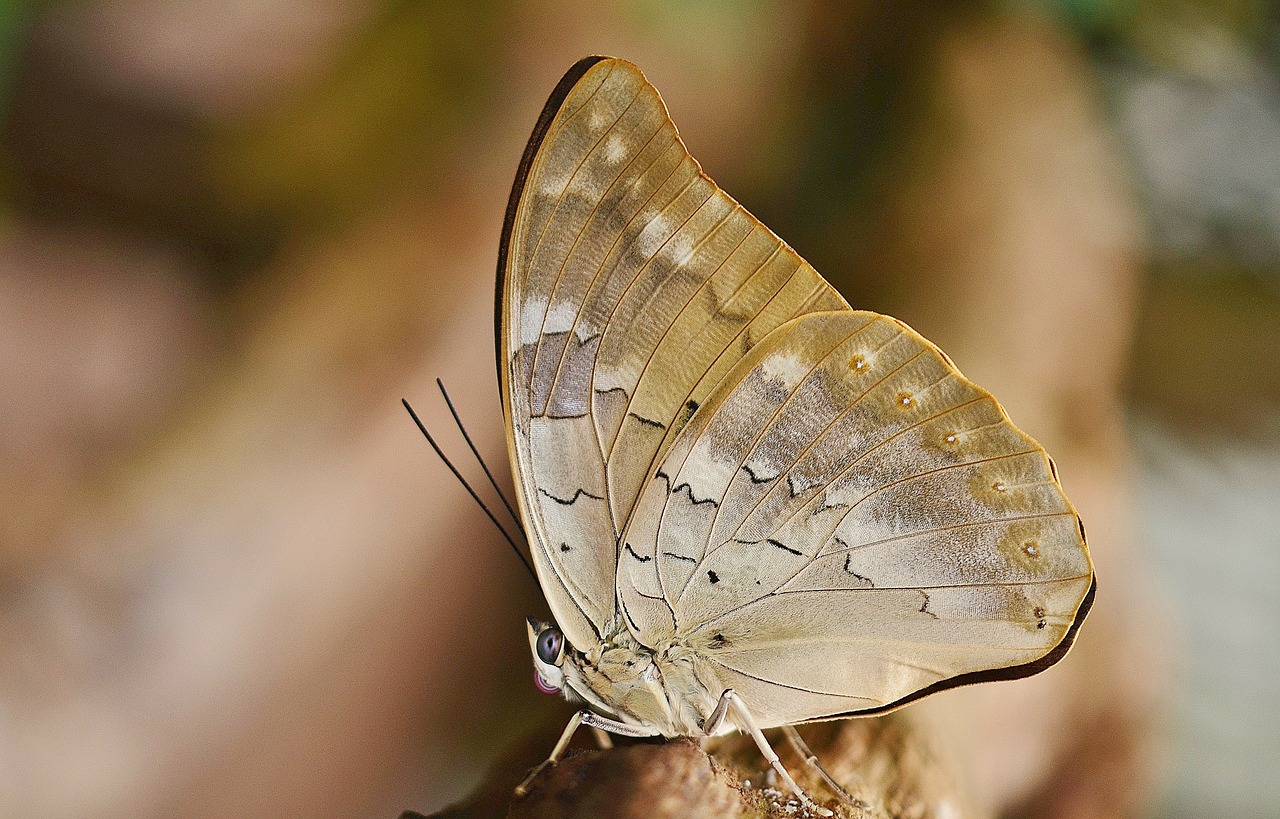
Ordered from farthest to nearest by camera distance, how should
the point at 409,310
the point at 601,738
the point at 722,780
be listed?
the point at 409,310 < the point at 601,738 < the point at 722,780

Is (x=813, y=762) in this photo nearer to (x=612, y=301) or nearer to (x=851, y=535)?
(x=851, y=535)

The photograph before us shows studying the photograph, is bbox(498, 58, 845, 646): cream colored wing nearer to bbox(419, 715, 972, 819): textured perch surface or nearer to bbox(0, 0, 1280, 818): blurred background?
bbox(419, 715, 972, 819): textured perch surface

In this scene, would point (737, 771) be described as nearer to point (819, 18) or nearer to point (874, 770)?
point (874, 770)

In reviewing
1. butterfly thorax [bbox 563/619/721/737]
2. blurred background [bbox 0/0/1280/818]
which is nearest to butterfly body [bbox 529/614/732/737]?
butterfly thorax [bbox 563/619/721/737]

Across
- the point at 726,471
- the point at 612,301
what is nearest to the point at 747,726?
the point at 726,471

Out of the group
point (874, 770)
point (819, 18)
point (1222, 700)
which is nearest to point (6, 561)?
point (874, 770)

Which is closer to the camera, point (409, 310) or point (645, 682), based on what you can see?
point (645, 682)

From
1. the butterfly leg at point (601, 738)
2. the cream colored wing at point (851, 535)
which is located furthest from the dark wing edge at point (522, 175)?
the butterfly leg at point (601, 738)
